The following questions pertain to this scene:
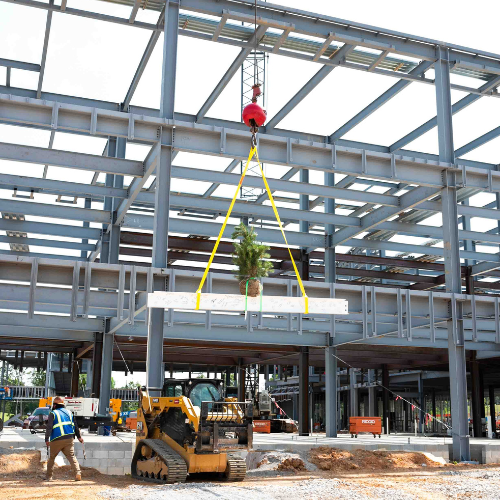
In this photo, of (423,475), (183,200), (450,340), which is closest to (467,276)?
(450,340)

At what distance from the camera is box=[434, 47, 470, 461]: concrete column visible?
21.6 meters

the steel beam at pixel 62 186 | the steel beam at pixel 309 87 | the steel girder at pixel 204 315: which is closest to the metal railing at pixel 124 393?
the steel girder at pixel 204 315

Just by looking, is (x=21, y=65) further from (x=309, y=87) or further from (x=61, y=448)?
(x=61, y=448)

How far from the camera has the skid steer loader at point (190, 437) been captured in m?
14.1

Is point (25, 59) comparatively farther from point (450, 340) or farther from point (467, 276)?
point (467, 276)

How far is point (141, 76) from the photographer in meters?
23.5

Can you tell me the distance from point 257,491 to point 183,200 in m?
16.7

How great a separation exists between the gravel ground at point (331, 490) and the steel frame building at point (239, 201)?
4174 mm

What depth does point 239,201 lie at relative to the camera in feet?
92.9

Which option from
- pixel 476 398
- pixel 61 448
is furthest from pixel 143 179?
pixel 476 398

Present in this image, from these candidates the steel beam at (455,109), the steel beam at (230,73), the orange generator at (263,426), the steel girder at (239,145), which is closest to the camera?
the steel girder at (239,145)

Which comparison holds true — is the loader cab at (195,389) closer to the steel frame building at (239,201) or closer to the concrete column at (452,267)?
the steel frame building at (239,201)

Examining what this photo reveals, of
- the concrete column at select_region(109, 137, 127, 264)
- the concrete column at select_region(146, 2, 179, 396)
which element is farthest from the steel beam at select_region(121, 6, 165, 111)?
the concrete column at select_region(109, 137, 127, 264)

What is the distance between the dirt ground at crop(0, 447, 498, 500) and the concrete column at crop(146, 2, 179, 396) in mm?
3155
